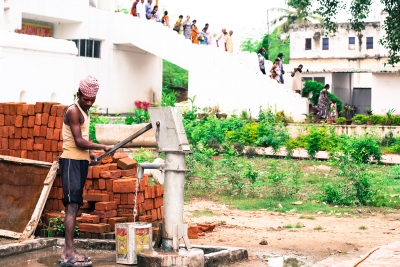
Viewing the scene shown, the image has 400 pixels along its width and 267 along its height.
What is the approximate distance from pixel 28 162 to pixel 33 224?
33.8 inches

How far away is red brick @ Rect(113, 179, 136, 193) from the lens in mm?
8961

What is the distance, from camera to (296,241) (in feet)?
30.7

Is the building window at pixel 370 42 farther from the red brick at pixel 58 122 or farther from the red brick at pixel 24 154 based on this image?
the red brick at pixel 58 122

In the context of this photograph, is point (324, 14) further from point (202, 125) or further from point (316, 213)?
point (316, 213)

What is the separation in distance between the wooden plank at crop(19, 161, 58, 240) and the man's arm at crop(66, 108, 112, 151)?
162cm

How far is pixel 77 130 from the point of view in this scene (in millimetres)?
7434

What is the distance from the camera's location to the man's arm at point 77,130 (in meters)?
7.40

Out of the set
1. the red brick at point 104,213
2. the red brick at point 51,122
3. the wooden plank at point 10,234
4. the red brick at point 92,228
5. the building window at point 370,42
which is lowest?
the wooden plank at point 10,234

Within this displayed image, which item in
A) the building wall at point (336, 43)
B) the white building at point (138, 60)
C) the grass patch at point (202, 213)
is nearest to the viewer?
the grass patch at point (202, 213)

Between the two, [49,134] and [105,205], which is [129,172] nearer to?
[105,205]

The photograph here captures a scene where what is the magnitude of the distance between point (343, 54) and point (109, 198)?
47.2 metres

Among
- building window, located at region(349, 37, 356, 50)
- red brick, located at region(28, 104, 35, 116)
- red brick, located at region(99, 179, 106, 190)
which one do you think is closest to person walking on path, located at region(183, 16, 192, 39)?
building window, located at region(349, 37, 356, 50)

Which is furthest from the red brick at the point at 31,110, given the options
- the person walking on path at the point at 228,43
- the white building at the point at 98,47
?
the person walking on path at the point at 228,43

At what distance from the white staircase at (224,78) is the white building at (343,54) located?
15569 mm
